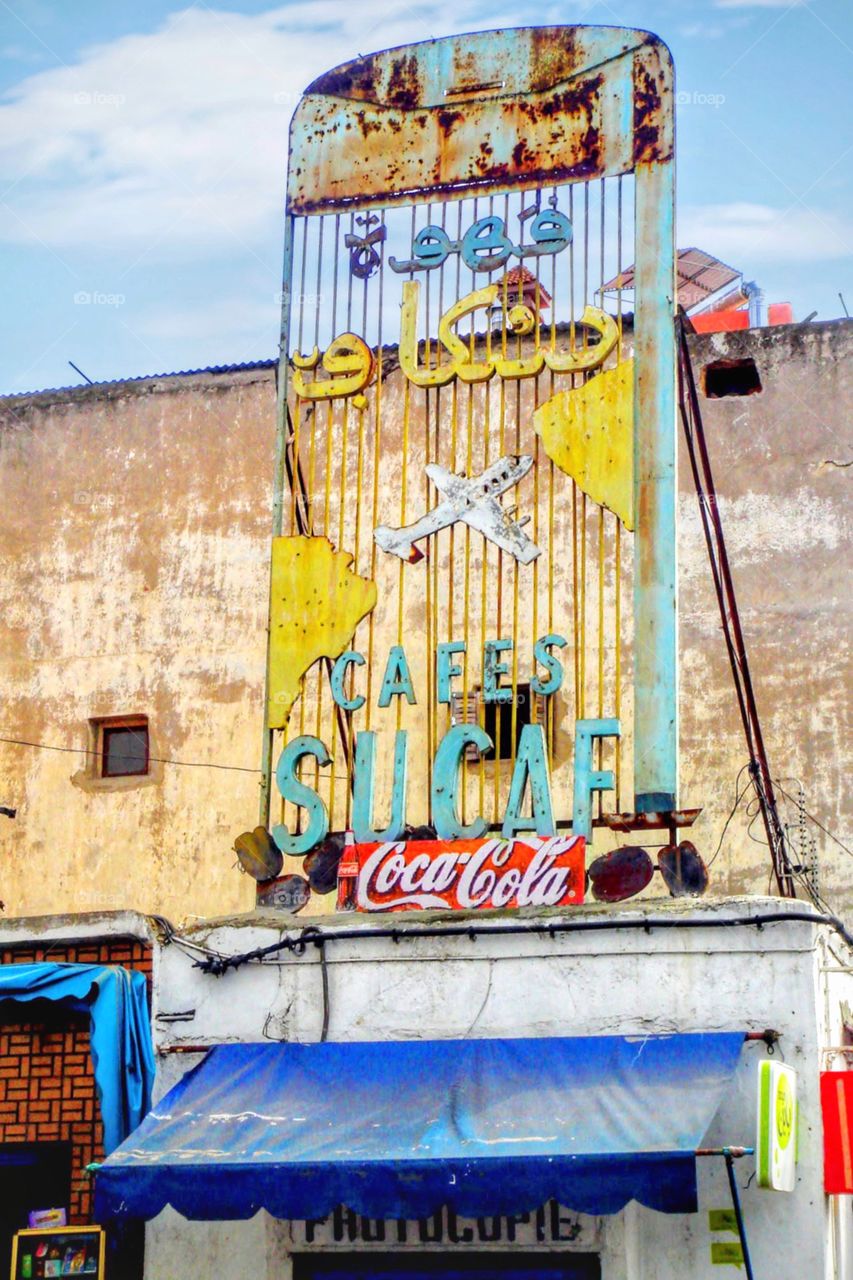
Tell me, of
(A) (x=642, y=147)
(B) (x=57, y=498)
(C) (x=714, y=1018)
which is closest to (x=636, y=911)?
(C) (x=714, y=1018)

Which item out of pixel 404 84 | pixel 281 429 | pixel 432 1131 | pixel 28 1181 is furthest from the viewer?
pixel 404 84

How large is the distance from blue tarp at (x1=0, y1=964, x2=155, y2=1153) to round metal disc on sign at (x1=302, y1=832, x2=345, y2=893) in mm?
1399

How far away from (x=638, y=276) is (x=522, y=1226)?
6498 millimetres

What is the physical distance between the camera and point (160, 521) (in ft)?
74.8

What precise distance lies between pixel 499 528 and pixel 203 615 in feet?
29.0

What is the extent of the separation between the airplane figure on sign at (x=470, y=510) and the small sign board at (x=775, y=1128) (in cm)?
465

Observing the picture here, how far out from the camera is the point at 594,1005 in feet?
38.4

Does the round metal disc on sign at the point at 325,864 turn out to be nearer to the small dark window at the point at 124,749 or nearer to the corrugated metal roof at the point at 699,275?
the small dark window at the point at 124,749

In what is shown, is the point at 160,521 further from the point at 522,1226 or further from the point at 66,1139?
the point at 522,1226

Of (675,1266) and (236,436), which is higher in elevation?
(236,436)

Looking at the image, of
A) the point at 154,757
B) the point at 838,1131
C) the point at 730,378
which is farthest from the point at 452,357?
the point at 154,757

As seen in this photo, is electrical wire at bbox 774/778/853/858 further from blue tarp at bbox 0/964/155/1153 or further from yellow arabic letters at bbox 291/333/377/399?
blue tarp at bbox 0/964/155/1153

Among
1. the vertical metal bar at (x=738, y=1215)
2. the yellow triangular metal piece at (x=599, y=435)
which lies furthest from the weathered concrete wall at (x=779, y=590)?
the vertical metal bar at (x=738, y=1215)

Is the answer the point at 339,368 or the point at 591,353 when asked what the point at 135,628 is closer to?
the point at 339,368
